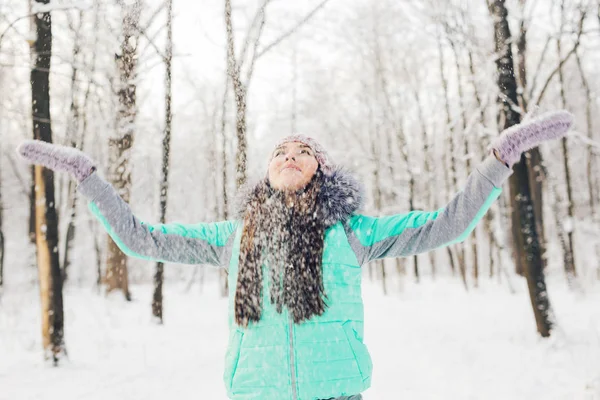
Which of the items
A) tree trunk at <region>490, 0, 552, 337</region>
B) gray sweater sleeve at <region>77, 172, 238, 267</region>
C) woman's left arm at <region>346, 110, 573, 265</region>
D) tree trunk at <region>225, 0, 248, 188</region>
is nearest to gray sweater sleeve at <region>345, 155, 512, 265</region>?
woman's left arm at <region>346, 110, 573, 265</region>

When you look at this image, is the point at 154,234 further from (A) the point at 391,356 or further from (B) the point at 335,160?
(A) the point at 391,356

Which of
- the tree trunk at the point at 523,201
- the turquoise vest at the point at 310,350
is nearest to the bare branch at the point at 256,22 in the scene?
the tree trunk at the point at 523,201

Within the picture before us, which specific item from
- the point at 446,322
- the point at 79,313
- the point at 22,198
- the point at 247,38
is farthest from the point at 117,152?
the point at 22,198

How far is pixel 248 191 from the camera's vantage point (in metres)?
2.37

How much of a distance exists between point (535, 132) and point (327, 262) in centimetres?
99

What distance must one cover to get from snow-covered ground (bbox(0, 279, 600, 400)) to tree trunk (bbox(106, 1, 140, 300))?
2.94m

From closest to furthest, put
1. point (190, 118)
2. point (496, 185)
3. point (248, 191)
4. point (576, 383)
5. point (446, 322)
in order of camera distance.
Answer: point (496, 185), point (248, 191), point (576, 383), point (446, 322), point (190, 118)

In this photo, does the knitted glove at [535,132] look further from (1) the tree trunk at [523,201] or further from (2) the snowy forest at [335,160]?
(1) the tree trunk at [523,201]

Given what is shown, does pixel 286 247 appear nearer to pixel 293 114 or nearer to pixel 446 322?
pixel 446 322

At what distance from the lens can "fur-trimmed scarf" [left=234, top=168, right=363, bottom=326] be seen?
201cm

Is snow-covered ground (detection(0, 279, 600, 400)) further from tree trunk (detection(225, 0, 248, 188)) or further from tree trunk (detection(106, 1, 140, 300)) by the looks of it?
tree trunk (detection(106, 1, 140, 300))

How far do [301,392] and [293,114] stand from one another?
2046cm

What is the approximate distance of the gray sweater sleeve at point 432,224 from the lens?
5.90 feet

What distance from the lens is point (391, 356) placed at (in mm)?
7453
